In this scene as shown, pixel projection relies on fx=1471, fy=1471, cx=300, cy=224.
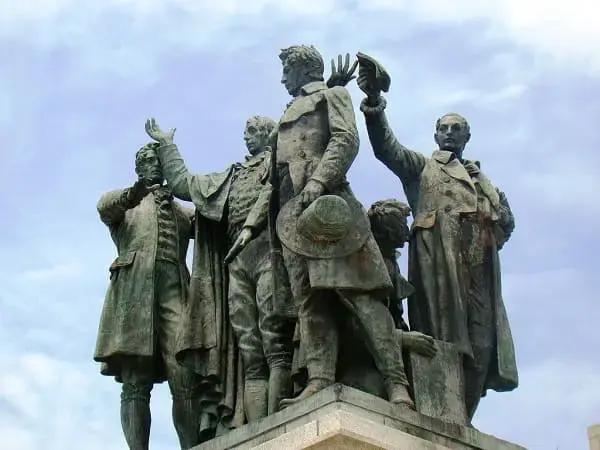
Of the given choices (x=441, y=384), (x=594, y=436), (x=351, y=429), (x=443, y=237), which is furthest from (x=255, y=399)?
(x=594, y=436)

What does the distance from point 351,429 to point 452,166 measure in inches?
133

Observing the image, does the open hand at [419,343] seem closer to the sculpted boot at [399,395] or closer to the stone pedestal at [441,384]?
the stone pedestal at [441,384]

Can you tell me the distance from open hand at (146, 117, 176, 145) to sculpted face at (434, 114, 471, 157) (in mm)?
2679

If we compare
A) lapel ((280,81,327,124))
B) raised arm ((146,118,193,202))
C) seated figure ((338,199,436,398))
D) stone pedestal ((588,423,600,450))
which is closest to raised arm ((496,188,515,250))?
seated figure ((338,199,436,398))

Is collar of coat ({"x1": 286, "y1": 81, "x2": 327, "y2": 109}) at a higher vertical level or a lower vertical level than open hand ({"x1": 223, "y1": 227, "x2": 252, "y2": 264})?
higher

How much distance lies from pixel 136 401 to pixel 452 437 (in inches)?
136

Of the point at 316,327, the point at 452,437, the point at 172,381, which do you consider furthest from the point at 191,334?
the point at 452,437

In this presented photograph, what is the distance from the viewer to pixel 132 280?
1393cm

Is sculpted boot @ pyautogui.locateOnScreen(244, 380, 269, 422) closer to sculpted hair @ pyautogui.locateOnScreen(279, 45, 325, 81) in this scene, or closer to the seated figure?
the seated figure

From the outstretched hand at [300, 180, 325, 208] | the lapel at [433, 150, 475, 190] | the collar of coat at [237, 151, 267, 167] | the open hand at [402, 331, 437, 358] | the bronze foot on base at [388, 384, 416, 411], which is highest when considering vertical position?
the collar of coat at [237, 151, 267, 167]

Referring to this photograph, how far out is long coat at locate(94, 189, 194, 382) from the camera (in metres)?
13.7

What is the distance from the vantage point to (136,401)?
13.7 metres

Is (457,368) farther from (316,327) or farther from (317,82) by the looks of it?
(317,82)

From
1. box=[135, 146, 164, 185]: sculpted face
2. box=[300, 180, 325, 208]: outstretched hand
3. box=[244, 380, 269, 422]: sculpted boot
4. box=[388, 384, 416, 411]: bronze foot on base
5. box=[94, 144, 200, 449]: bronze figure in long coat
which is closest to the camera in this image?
box=[388, 384, 416, 411]: bronze foot on base
